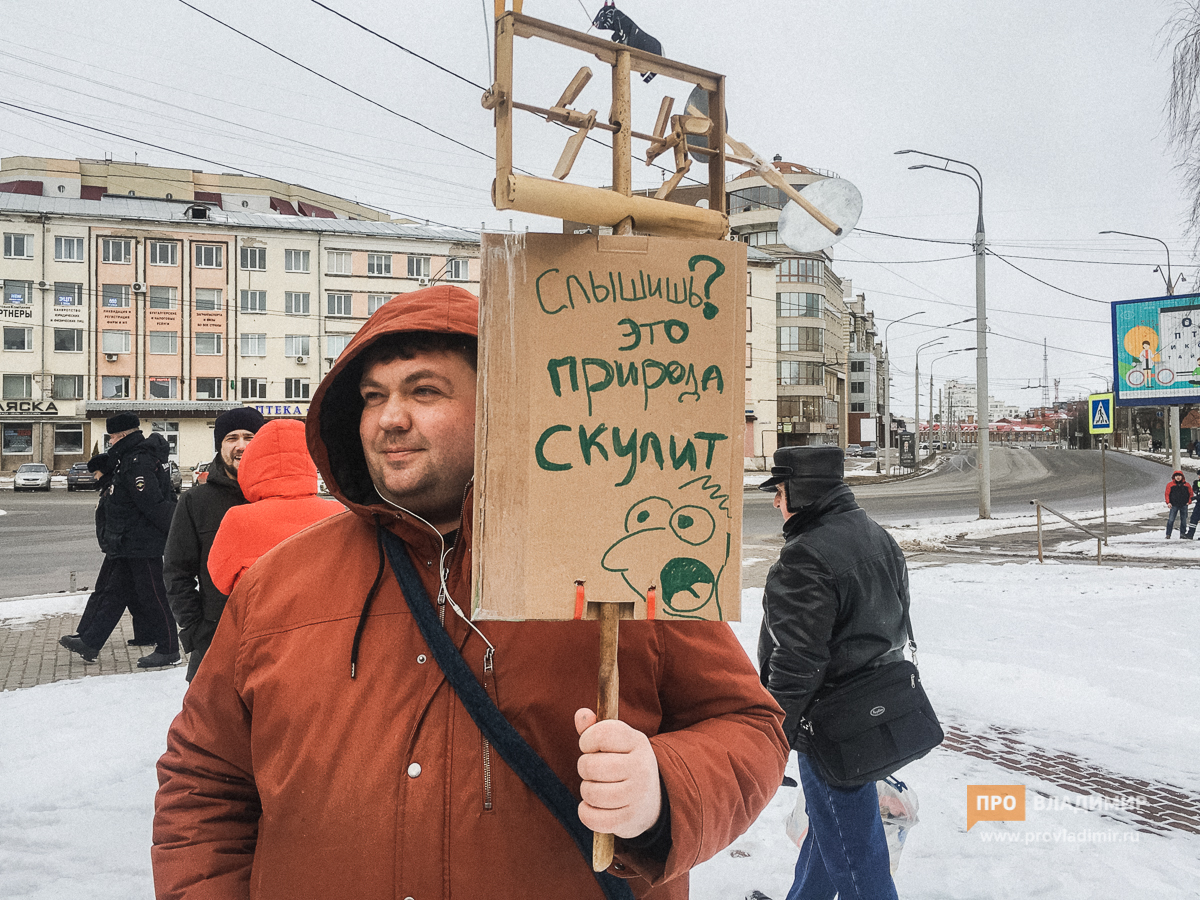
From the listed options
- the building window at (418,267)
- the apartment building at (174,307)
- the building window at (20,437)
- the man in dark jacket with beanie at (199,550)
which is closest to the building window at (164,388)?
the apartment building at (174,307)

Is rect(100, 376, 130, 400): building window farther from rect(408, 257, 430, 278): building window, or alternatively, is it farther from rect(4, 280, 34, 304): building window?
rect(408, 257, 430, 278): building window

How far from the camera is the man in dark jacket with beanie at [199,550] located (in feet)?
13.5

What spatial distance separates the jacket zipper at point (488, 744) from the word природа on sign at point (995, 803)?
3447 millimetres

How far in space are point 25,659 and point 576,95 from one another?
7858mm

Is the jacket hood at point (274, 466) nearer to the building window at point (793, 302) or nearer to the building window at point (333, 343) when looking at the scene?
the building window at point (333, 343)

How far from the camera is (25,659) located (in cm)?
692

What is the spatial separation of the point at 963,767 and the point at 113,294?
48482 millimetres

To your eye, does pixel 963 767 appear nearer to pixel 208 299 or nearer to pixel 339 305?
pixel 339 305

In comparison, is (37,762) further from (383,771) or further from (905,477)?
(905,477)

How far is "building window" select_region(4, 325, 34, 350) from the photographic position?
4153 centimetres

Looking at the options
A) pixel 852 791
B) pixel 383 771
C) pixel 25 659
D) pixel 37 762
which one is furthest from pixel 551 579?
pixel 25 659

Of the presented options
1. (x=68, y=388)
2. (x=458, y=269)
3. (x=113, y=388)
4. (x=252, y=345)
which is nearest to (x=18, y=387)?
(x=68, y=388)

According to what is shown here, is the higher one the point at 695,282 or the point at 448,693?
the point at 695,282

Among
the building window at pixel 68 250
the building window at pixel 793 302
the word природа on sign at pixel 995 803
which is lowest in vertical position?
the word природа on sign at pixel 995 803
